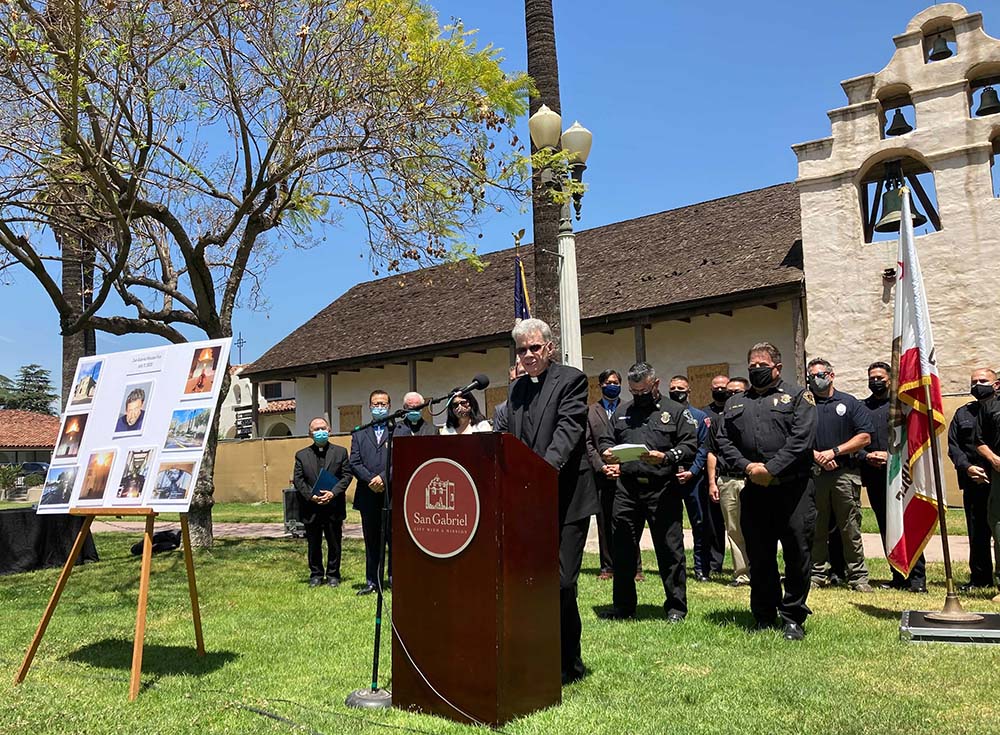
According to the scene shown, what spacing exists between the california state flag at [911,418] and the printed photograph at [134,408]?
225 inches

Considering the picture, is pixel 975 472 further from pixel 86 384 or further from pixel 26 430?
pixel 26 430

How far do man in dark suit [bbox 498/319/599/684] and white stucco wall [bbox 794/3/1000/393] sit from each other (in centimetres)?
1382

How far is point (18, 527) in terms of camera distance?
37.0 feet

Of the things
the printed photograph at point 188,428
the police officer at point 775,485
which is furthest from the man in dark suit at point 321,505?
the police officer at point 775,485

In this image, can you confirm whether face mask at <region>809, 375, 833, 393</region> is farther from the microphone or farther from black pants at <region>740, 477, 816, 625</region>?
the microphone

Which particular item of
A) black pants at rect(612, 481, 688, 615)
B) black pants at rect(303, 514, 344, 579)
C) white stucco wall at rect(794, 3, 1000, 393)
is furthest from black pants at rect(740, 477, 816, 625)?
white stucco wall at rect(794, 3, 1000, 393)

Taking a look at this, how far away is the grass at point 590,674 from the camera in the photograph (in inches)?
166

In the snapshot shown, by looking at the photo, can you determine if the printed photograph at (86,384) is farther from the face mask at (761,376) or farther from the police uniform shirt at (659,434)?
the face mask at (761,376)

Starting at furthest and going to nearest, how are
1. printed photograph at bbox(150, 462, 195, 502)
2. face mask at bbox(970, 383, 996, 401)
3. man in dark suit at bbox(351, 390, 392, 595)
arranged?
man in dark suit at bbox(351, 390, 392, 595)
face mask at bbox(970, 383, 996, 401)
printed photograph at bbox(150, 462, 195, 502)

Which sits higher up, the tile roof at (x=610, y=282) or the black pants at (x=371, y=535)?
the tile roof at (x=610, y=282)

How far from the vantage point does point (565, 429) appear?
4836 millimetres

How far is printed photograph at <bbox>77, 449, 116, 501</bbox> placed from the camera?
5.66 m

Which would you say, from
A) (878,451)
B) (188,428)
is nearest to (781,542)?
(878,451)

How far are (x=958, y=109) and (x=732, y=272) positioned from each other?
5626mm
